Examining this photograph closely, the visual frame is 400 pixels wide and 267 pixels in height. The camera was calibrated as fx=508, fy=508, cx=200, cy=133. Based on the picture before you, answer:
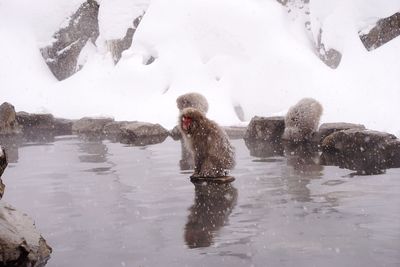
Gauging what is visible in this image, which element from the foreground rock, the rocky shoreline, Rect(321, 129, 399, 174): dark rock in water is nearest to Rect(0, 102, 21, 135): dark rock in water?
the rocky shoreline

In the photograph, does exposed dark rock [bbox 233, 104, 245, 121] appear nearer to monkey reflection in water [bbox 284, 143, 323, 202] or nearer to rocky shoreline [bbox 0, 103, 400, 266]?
rocky shoreline [bbox 0, 103, 400, 266]

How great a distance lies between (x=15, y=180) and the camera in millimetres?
8414

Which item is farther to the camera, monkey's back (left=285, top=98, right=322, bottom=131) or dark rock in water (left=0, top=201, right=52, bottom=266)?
monkey's back (left=285, top=98, right=322, bottom=131)

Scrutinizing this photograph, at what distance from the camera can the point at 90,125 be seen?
16.5 meters

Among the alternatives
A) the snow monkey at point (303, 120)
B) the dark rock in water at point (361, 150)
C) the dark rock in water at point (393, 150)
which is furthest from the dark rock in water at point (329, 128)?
the dark rock in water at point (393, 150)

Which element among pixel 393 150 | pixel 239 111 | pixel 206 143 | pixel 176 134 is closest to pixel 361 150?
pixel 393 150

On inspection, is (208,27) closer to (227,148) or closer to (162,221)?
(227,148)

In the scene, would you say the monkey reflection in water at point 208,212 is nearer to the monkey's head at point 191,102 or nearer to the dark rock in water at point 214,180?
the dark rock in water at point 214,180

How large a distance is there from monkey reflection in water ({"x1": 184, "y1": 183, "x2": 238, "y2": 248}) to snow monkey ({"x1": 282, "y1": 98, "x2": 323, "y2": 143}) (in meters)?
5.09

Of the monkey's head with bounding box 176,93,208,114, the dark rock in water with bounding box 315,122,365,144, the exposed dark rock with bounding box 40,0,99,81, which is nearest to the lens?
the dark rock in water with bounding box 315,122,365,144

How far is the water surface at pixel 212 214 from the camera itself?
4.47 metres

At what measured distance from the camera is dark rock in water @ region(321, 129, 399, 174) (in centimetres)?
877

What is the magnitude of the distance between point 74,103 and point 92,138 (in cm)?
626

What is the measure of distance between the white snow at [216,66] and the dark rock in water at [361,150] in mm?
3346
